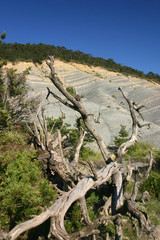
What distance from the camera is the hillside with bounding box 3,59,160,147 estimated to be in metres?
14.8

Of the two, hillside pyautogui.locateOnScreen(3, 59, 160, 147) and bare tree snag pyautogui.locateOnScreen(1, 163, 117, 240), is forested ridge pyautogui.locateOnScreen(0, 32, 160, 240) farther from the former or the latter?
hillside pyautogui.locateOnScreen(3, 59, 160, 147)

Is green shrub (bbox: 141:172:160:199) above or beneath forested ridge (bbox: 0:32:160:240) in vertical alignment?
beneath

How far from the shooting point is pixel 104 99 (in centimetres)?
2639

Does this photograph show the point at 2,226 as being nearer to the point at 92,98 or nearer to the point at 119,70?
the point at 92,98

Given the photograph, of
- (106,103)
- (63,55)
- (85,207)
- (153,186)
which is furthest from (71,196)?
(63,55)

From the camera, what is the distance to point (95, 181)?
342cm

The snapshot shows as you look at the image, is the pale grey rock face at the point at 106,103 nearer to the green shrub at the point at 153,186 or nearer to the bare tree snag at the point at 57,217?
the green shrub at the point at 153,186

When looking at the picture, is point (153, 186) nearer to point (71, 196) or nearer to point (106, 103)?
point (71, 196)

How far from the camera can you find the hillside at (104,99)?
14.8 meters

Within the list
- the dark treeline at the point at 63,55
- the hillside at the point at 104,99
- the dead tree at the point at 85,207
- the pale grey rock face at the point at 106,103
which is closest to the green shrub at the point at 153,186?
the pale grey rock face at the point at 106,103

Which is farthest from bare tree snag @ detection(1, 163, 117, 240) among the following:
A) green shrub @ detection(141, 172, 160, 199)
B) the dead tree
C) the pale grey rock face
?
green shrub @ detection(141, 172, 160, 199)

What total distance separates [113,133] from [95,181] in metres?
11.1

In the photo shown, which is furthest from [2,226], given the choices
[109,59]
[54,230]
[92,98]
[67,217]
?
[109,59]

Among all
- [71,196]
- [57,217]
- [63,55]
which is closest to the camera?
[57,217]
